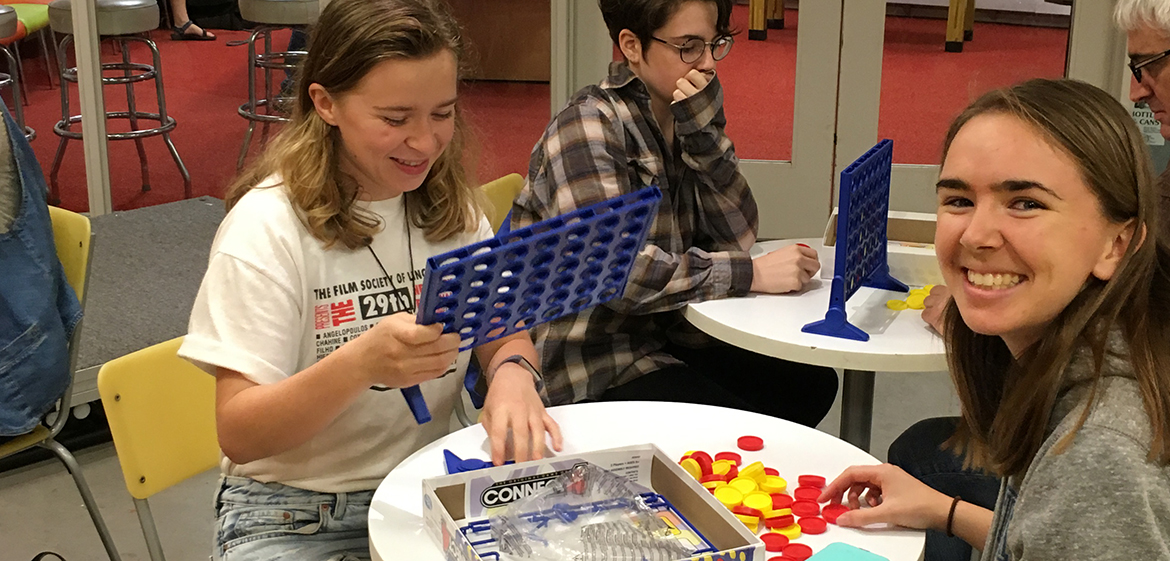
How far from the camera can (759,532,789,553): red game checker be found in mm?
1213

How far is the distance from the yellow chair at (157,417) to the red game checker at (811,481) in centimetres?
92

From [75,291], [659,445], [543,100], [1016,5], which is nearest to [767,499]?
[659,445]

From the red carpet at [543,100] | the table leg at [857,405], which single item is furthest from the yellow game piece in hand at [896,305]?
the red carpet at [543,100]

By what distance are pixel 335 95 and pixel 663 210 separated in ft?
2.75

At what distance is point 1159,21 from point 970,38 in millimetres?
2829

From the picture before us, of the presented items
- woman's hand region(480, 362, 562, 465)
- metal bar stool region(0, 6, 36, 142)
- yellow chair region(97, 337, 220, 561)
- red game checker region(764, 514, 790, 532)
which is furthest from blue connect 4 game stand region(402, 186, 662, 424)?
metal bar stool region(0, 6, 36, 142)

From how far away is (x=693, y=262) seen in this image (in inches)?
80.7

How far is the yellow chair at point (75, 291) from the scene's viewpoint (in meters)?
2.12

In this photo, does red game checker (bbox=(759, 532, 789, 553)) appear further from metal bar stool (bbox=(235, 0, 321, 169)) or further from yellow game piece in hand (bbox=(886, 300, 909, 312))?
metal bar stool (bbox=(235, 0, 321, 169))

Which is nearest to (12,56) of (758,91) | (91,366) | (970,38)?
(91,366)

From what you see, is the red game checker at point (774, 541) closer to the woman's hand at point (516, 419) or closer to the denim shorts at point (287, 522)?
the woman's hand at point (516, 419)

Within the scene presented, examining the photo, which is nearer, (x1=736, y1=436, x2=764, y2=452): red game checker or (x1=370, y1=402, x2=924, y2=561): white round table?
(x1=370, y1=402, x2=924, y2=561): white round table

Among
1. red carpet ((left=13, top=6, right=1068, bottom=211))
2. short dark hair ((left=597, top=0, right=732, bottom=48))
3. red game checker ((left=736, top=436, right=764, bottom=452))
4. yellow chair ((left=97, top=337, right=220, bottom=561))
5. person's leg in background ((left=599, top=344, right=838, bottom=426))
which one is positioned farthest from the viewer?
red carpet ((left=13, top=6, right=1068, bottom=211))

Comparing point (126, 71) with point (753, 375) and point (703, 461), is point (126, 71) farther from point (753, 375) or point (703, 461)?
point (703, 461)
